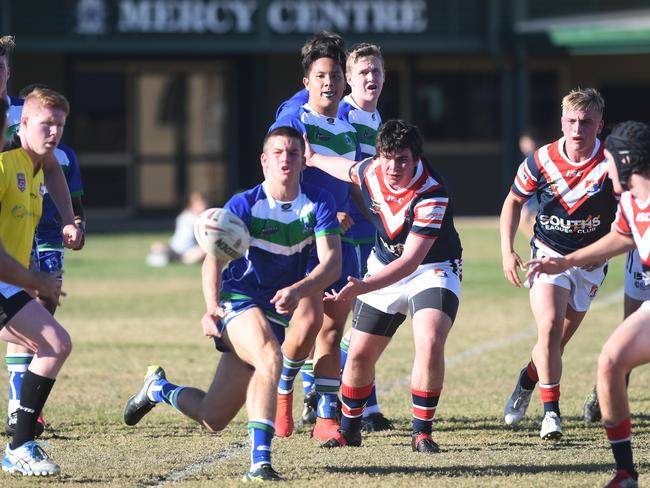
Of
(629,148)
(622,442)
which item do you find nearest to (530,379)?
(622,442)

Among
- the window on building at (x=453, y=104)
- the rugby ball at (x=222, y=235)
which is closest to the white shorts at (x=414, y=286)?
the rugby ball at (x=222, y=235)

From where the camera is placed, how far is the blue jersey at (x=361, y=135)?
835 cm

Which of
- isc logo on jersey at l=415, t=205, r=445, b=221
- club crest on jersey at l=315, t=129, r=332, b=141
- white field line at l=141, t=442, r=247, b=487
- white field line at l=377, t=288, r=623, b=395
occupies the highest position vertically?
club crest on jersey at l=315, t=129, r=332, b=141

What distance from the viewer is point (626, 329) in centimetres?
612

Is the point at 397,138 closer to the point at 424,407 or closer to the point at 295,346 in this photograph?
the point at 295,346

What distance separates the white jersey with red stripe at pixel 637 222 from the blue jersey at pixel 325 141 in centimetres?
222

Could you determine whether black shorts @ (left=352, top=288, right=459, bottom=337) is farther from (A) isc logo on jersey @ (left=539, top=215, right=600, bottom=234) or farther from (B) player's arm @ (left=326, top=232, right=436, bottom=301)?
(A) isc logo on jersey @ (left=539, top=215, right=600, bottom=234)

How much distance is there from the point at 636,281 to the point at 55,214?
378 cm

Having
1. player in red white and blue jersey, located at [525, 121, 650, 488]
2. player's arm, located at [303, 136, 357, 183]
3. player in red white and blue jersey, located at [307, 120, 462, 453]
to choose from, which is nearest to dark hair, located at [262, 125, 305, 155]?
player in red white and blue jersey, located at [307, 120, 462, 453]

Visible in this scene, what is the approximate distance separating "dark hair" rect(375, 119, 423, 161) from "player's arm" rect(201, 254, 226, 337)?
1.26m

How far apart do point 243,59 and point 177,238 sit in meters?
9.26

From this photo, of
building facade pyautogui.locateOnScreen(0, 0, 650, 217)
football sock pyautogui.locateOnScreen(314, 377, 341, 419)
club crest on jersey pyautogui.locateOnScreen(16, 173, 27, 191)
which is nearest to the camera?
club crest on jersey pyautogui.locateOnScreen(16, 173, 27, 191)

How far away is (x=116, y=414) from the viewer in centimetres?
857

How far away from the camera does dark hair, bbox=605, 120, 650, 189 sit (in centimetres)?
610
